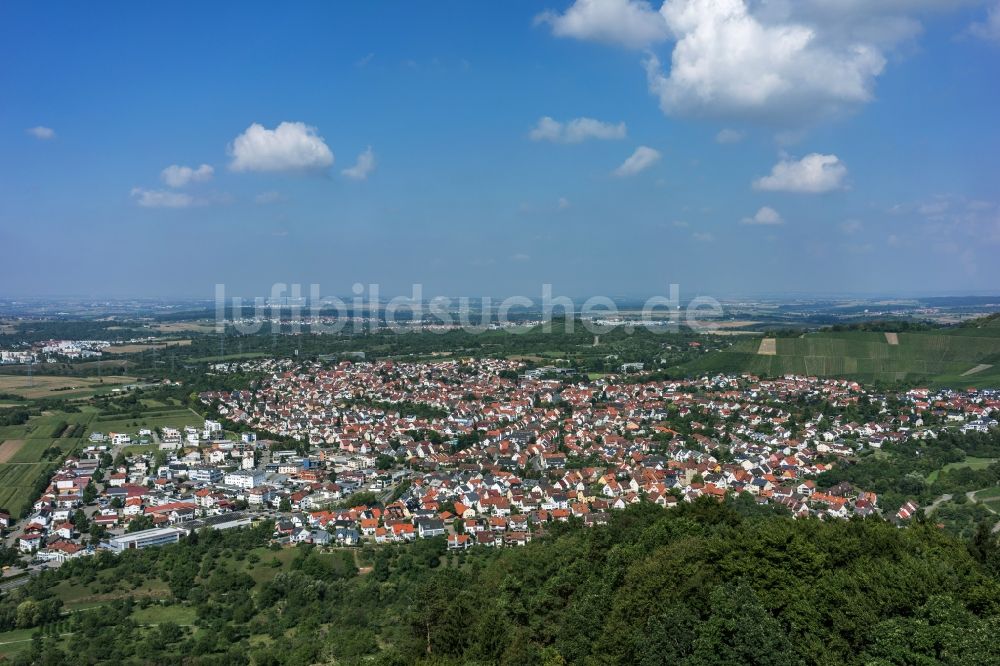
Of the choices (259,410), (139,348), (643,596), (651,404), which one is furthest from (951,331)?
(139,348)

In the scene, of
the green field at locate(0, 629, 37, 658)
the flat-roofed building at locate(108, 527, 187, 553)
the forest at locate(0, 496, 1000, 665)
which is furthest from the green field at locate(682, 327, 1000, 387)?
the green field at locate(0, 629, 37, 658)

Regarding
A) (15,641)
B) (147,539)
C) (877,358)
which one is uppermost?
(877,358)

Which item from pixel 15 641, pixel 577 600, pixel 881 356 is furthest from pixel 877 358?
pixel 15 641

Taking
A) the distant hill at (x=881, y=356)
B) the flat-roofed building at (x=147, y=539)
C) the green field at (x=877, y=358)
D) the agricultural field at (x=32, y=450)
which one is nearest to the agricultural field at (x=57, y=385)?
the agricultural field at (x=32, y=450)

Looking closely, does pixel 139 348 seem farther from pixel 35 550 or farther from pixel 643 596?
pixel 643 596

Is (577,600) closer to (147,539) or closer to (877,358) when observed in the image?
(147,539)

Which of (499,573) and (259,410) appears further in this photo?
(259,410)

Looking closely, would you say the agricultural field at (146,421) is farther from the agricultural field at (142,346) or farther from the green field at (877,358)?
the agricultural field at (142,346)
